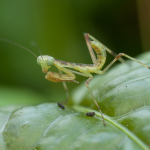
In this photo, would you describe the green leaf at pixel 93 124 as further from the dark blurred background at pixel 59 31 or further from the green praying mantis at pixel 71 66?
the dark blurred background at pixel 59 31

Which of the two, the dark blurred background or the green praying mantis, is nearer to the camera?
the green praying mantis

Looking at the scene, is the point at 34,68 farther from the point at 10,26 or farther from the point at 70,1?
the point at 70,1

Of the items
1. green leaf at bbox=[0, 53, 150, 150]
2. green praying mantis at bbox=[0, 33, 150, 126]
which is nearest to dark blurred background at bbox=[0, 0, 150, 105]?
green praying mantis at bbox=[0, 33, 150, 126]

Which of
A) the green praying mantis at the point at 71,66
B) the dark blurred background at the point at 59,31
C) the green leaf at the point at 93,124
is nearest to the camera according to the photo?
the green leaf at the point at 93,124

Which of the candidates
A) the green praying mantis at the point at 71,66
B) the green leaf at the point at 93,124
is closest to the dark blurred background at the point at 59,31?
the green praying mantis at the point at 71,66

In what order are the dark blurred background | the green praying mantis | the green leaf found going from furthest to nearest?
the dark blurred background
the green praying mantis
the green leaf

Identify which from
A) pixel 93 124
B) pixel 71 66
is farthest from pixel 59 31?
pixel 93 124

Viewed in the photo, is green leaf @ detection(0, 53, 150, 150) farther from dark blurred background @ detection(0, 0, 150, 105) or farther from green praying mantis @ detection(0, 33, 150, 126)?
dark blurred background @ detection(0, 0, 150, 105)
